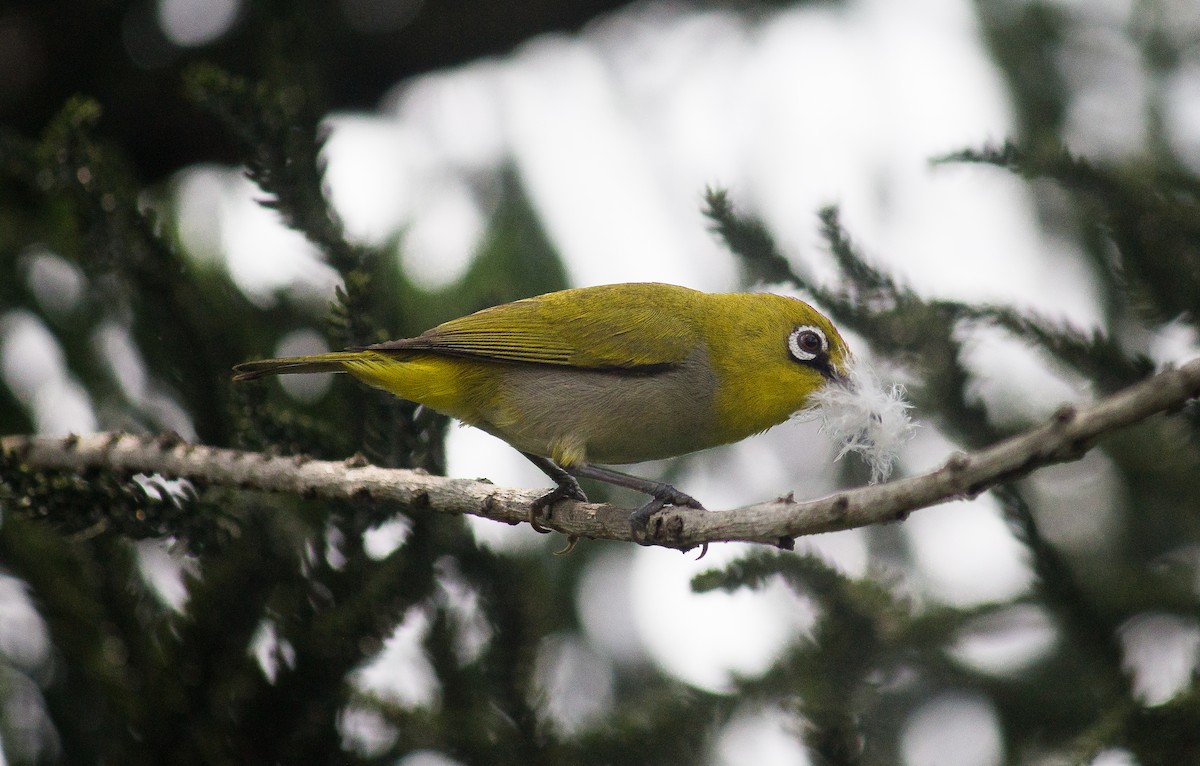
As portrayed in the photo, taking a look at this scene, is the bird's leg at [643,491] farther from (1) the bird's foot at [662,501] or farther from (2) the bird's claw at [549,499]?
(2) the bird's claw at [549,499]

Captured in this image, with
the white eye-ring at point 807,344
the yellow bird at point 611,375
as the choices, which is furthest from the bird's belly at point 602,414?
the white eye-ring at point 807,344

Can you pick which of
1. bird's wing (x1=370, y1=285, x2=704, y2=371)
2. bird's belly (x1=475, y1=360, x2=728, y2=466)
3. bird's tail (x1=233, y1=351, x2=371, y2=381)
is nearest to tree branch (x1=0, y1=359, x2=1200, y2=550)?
bird's tail (x1=233, y1=351, x2=371, y2=381)

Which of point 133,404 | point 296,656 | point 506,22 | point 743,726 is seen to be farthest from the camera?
point 506,22

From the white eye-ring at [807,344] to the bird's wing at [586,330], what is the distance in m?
0.41

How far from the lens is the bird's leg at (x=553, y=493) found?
2.93 m

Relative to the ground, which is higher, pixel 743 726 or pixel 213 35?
pixel 213 35

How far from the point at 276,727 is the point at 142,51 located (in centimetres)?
387

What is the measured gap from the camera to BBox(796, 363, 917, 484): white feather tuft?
2920 mm

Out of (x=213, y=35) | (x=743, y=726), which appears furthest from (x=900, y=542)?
(x=213, y=35)

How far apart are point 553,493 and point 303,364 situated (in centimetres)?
97

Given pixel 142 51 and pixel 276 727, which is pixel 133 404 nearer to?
pixel 276 727

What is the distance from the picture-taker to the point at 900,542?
436 cm

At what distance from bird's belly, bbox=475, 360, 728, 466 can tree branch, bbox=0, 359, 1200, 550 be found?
0.76 meters

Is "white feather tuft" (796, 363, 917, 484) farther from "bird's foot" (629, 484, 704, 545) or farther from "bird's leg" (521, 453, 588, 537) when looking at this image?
"bird's leg" (521, 453, 588, 537)
